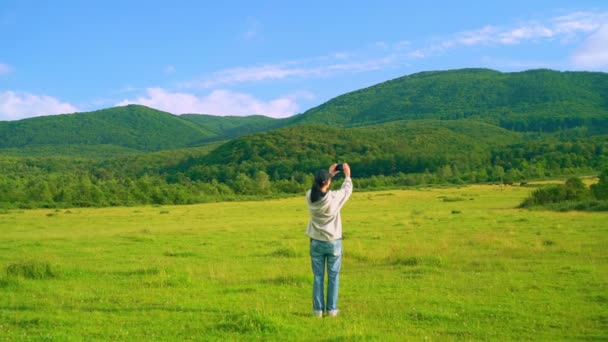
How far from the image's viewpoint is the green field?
8883mm

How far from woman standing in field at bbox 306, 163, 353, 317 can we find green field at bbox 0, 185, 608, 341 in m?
0.65

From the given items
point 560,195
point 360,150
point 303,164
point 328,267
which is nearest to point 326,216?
point 328,267

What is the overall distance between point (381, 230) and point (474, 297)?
55.1ft

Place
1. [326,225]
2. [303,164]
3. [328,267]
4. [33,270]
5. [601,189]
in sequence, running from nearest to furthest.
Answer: [326,225] → [328,267] → [33,270] → [601,189] → [303,164]

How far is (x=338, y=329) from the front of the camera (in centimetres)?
876

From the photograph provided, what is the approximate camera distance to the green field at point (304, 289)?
8883 mm

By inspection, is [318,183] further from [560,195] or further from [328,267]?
[560,195]

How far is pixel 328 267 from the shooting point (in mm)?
9406

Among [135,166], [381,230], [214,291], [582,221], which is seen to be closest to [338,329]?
[214,291]

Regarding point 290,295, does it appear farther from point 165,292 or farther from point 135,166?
point 135,166

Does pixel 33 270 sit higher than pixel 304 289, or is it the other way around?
pixel 33 270

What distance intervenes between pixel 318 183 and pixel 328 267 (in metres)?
1.44

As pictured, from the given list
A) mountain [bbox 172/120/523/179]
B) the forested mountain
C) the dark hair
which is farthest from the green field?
mountain [bbox 172/120/523/179]

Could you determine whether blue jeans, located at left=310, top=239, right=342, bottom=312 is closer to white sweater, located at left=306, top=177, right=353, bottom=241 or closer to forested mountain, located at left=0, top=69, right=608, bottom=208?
white sweater, located at left=306, top=177, right=353, bottom=241
